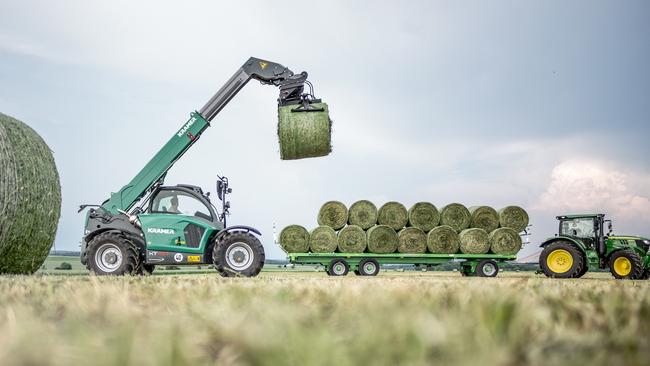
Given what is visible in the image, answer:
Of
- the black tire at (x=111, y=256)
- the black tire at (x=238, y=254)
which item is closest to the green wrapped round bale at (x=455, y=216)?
the black tire at (x=238, y=254)

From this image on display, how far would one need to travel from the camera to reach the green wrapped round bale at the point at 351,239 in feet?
45.3

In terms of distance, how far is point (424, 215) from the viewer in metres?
14.0

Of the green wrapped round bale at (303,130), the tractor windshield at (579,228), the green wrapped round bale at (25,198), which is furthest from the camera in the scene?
the tractor windshield at (579,228)

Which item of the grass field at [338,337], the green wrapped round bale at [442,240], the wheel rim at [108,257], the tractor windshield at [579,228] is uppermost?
the tractor windshield at [579,228]

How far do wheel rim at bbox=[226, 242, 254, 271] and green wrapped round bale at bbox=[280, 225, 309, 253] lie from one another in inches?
197

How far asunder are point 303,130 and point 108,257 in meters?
3.91

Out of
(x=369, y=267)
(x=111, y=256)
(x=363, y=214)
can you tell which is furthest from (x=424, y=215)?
(x=111, y=256)

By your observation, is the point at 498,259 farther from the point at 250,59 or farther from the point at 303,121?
the point at 250,59

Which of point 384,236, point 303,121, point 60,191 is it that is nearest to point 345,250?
point 384,236

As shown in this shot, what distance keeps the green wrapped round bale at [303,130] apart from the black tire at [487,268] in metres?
6.79

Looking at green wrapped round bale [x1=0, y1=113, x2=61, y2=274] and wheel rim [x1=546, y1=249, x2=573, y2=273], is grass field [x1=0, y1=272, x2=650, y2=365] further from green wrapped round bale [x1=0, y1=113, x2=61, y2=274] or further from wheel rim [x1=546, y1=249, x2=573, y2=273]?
wheel rim [x1=546, y1=249, x2=573, y2=273]

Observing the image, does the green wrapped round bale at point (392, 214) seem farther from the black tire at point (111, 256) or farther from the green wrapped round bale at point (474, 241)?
the black tire at point (111, 256)

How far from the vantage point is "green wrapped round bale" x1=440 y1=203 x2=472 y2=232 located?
1412 cm

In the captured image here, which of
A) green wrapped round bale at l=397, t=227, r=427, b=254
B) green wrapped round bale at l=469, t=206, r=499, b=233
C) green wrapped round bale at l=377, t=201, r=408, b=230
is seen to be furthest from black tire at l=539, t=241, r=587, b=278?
green wrapped round bale at l=377, t=201, r=408, b=230
